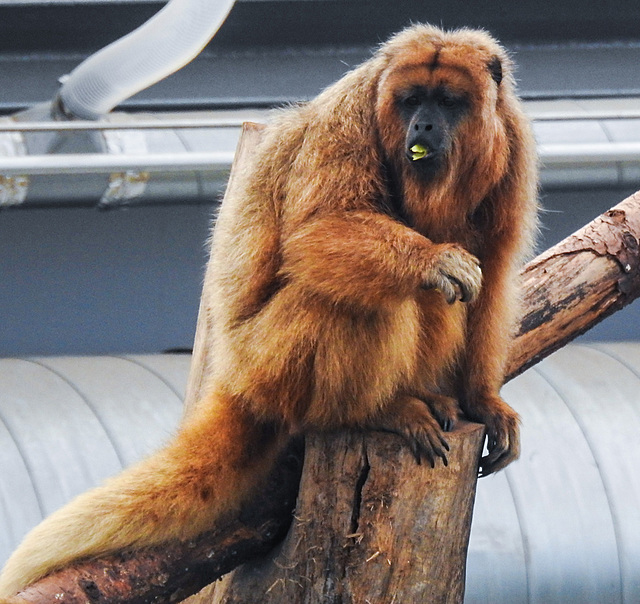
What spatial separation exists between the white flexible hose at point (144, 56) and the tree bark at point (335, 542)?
2.92m

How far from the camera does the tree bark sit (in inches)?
117

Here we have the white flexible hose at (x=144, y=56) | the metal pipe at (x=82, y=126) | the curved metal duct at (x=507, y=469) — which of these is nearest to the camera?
the white flexible hose at (x=144, y=56)

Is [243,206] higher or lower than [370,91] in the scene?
lower

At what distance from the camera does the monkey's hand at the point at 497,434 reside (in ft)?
11.5

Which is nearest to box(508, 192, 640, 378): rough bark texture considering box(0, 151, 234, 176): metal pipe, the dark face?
the dark face

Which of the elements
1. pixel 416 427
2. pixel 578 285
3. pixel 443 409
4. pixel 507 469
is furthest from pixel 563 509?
pixel 416 427

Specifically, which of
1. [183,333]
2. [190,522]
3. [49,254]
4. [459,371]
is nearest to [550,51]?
[183,333]

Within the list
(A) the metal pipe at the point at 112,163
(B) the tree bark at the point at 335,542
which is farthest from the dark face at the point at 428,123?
(A) the metal pipe at the point at 112,163

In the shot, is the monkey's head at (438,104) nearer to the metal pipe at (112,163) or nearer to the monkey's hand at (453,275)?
the monkey's hand at (453,275)

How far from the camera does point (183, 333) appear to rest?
7.29 meters

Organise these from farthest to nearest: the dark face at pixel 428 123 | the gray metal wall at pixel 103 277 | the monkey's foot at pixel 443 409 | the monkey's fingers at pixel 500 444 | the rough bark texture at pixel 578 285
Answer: the gray metal wall at pixel 103 277 < the rough bark texture at pixel 578 285 < the monkey's fingers at pixel 500 444 < the monkey's foot at pixel 443 409 < the dark face at pixel 428 123

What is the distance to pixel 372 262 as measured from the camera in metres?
3.09

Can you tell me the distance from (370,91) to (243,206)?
628 mm

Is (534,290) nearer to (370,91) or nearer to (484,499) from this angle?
(370,91)
